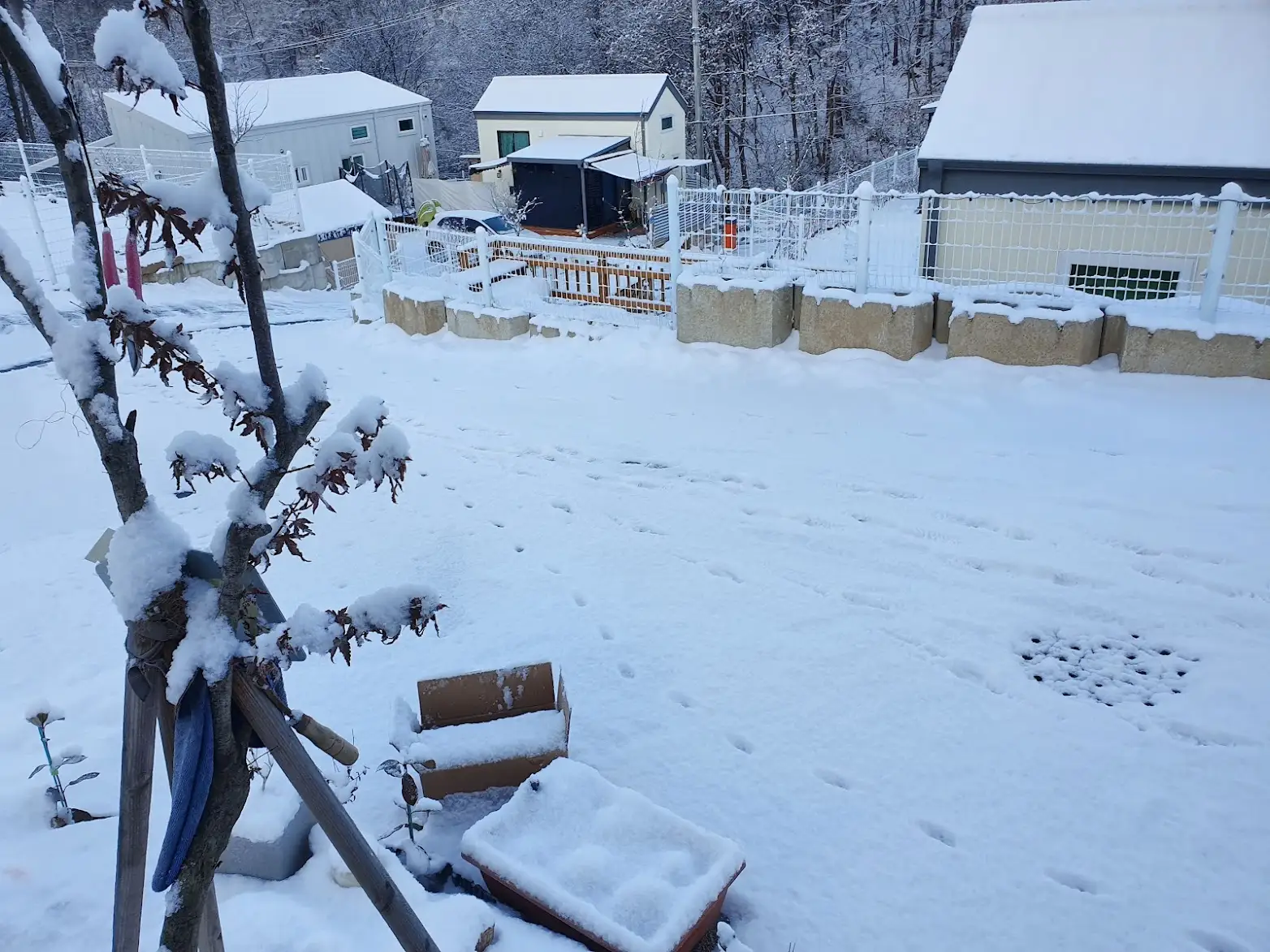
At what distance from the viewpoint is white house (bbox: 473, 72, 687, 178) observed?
2495 cm

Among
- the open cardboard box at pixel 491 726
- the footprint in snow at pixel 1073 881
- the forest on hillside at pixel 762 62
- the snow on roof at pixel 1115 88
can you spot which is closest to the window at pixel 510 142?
the forest on hillside at pixel 762 62

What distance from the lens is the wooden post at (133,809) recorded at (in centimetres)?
197

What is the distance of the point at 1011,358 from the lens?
7668mm

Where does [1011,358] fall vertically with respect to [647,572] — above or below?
above

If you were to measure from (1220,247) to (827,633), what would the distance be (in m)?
4.83

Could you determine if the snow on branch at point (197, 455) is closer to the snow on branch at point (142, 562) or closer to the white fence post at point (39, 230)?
the snow on branch at point (142, 562)

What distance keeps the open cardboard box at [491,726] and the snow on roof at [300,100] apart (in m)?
22.1

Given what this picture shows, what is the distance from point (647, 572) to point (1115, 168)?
7210 millimetres

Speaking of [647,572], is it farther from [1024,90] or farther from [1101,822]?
[1024,90]

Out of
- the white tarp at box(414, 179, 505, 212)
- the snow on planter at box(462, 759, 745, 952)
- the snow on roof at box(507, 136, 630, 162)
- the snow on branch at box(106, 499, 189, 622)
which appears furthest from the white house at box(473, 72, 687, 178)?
the snow on branch at box(106, 499, 189, 622)

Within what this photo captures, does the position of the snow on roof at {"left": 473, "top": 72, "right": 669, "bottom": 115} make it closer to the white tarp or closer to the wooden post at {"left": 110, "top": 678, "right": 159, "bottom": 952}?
the white tarp

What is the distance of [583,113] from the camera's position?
83.7ft

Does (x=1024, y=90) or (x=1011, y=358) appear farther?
(x=1024, y=90)

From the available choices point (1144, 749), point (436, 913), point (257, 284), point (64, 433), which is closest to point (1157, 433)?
point (1144, 749)
